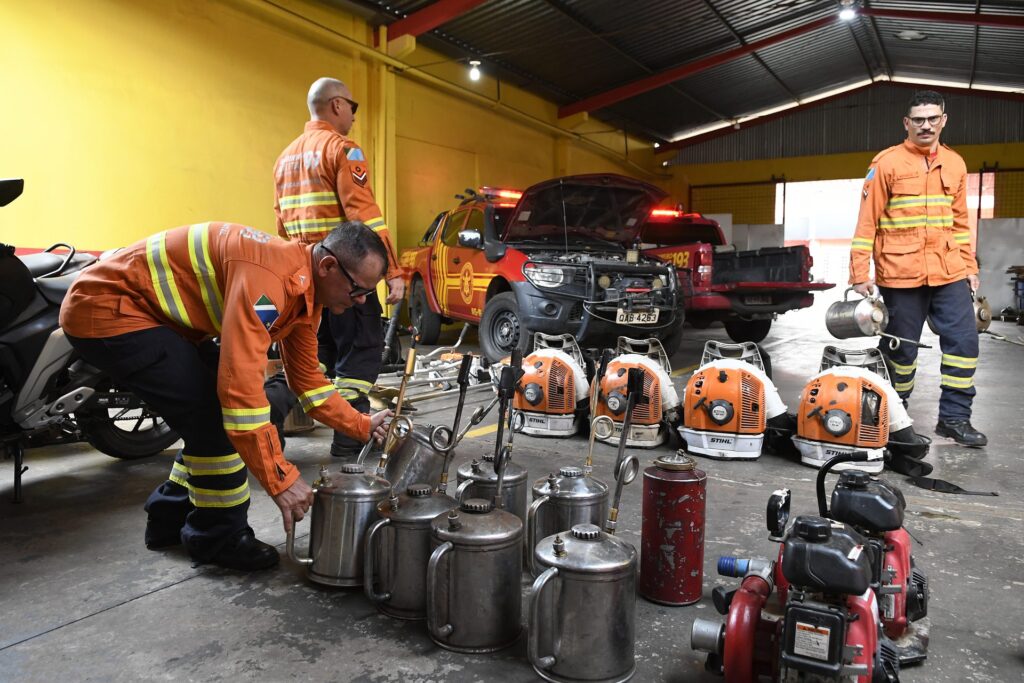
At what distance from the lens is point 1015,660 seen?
75.2 inches

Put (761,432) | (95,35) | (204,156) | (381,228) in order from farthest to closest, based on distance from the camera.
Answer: (204,156) < (95,35) < (761,432) < (381,228)

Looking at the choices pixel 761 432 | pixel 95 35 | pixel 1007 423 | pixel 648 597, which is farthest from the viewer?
pixel 95 35

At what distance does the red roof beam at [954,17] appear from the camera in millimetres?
11945

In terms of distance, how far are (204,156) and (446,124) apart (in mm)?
4761

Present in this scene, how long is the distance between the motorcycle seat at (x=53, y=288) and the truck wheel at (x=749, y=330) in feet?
27.2

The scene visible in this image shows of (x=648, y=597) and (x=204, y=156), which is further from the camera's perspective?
(x=204, y=156)

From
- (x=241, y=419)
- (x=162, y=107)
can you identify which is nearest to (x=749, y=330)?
(x=162, y=107)

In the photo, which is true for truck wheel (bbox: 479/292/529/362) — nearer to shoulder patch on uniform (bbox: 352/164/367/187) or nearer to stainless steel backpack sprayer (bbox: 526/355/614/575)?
shoulder patch on uniform (bbox: 352/164/367/187)

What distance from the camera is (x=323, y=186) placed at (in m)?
3.69

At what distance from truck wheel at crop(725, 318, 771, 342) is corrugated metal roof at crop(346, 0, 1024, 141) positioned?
491 cm

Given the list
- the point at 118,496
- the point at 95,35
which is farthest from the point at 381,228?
the point at 95,35

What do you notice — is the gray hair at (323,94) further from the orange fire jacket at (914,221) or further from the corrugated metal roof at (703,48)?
the corrugated metal roof at (703,48)

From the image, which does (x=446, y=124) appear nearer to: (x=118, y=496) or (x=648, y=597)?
(x=118, y=496)

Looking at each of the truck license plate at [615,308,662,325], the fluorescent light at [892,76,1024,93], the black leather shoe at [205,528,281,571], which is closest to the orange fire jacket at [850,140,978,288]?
the truck license plate at [615,308,662,325]
